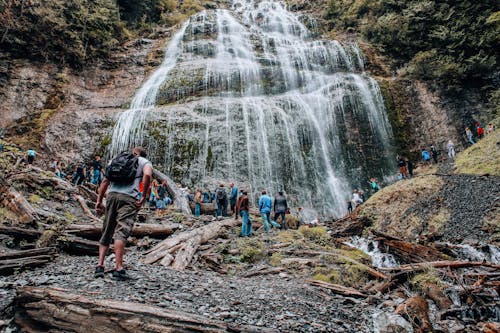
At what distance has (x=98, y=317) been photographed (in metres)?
3.01

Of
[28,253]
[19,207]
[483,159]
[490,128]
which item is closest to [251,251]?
[28,253]

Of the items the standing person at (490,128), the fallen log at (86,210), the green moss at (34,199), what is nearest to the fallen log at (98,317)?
the fallen log at (86,210)

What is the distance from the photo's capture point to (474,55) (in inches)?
931

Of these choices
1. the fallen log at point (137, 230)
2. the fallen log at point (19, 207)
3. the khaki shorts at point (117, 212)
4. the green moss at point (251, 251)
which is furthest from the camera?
the green moss at point (251, 251)

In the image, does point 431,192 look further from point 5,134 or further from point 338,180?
point 5,134

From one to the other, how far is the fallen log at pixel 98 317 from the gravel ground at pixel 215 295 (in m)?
0.28

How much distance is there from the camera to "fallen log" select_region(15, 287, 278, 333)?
116 inches

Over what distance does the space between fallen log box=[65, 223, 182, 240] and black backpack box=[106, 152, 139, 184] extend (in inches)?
113

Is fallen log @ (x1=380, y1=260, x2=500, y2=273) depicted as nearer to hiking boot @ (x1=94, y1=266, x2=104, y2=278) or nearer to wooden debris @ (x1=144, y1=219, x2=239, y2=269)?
wooden debris @ (x1=144, y1=219, x2=239, y2=269)

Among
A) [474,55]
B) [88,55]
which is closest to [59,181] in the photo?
[88,55]

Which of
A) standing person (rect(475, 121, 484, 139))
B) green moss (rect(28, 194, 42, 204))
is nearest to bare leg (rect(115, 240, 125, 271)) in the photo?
green moss (rect(28, 194, 42, 204))

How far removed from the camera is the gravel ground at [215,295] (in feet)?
12.2

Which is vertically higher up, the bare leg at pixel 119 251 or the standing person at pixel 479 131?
the standing person at pixel 479 131

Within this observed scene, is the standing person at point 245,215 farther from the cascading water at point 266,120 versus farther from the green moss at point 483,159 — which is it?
the green moss at point 483,159
